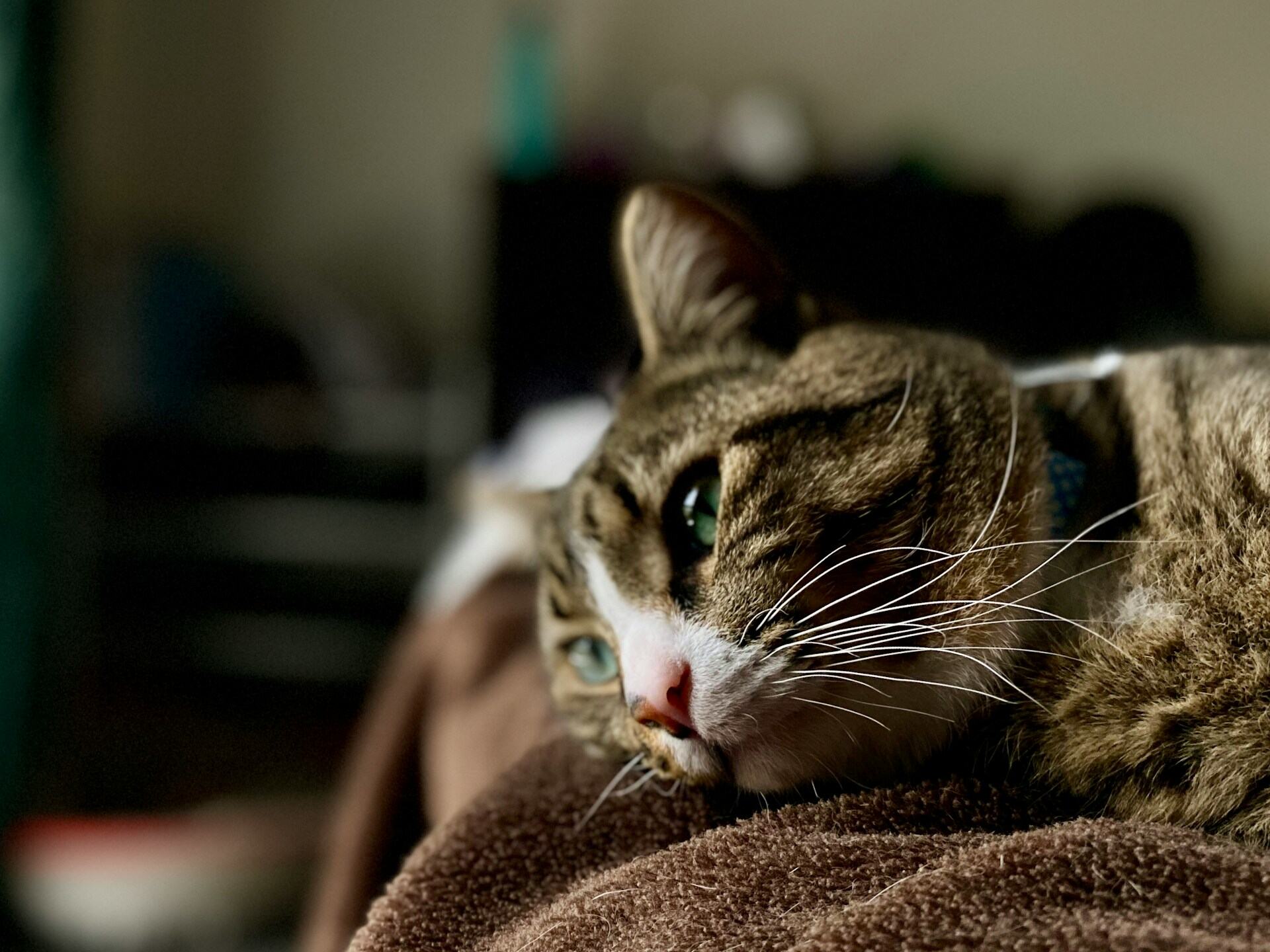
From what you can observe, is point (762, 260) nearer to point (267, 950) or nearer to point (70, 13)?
point (267, 950)

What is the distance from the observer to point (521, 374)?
2826 millimetres

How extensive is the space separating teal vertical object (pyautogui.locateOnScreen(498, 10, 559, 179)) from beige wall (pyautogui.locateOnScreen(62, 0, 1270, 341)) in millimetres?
93

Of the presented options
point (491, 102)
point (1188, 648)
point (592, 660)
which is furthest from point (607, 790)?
point (491, 102)

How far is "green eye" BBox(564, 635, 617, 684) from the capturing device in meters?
0.77

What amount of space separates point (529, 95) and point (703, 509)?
2.69 meters

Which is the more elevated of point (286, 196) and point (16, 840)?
point (286, 196)

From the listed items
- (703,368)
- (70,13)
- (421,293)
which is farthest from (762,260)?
(421,293)

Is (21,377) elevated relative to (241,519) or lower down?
elevated

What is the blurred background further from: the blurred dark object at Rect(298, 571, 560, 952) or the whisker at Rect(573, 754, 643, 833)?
the whisker at Rect(573, 754, 643, 833)

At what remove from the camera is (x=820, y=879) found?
0.52 meters

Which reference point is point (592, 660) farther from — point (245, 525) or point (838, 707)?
point (245, 525)

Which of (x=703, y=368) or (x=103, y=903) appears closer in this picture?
(x=703, y=368)

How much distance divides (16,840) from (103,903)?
275mm

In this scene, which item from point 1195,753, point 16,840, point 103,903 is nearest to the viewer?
point 1195,753
